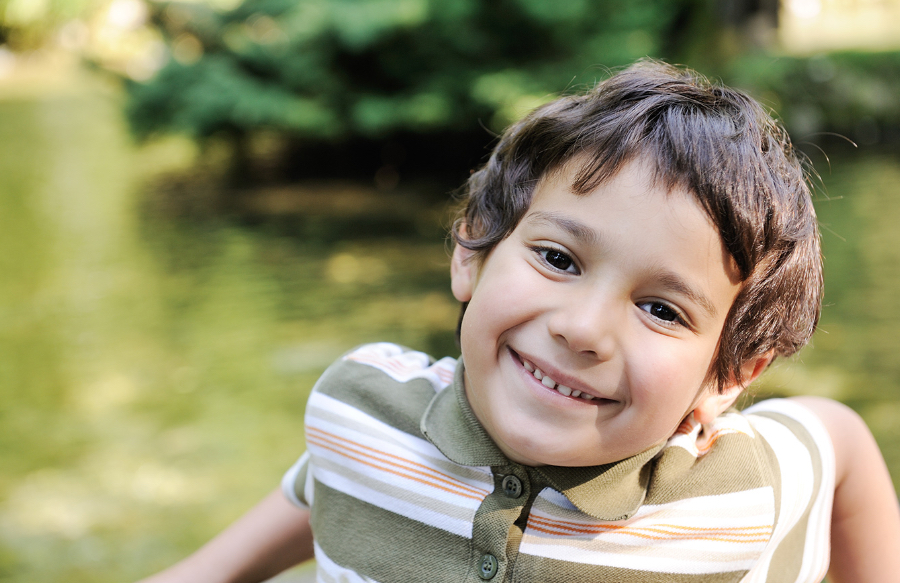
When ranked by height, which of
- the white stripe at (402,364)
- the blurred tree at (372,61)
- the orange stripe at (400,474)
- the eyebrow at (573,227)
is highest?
the eyebrow at (573,227)

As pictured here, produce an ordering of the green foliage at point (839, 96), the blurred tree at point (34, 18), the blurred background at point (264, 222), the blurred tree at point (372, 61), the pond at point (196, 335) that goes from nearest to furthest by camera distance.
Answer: the pond at point (196, 335) → the blurred background at point (264, 222) → the blurred tree at point (372, 61) → the green foliage at point (839, 96) → the blurred tree at point (34, 18)

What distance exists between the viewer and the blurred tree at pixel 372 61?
621cm

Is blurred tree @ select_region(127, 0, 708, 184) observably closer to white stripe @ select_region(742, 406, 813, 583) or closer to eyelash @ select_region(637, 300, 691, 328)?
white stripe @ select_region(742, 406, 813, 583)

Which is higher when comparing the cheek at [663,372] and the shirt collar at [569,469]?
the cheek at [663,372]

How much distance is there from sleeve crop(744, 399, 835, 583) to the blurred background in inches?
4.8

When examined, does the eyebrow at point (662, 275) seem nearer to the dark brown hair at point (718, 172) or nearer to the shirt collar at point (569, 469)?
the dark brown hair at point (718, 172)

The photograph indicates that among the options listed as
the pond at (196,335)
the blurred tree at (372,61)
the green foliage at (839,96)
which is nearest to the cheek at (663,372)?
the pond at (196,335)

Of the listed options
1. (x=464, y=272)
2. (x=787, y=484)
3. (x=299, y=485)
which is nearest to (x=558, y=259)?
(x=464, y=272)

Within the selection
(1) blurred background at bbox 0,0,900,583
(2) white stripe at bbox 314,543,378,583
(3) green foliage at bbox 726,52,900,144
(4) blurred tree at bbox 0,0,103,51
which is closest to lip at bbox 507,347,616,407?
(2) white stripe at bbox 314,543,378,583

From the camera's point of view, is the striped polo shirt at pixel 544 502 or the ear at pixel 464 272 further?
the ear at pixel 464 272

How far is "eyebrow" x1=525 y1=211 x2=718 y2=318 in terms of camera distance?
940mm

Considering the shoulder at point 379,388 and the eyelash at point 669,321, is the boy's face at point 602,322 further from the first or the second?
the shoulder at point 379,388

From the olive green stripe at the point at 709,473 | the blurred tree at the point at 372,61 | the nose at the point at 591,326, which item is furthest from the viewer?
the blurred tree at the point at 372,61

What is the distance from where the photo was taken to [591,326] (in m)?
0.92
